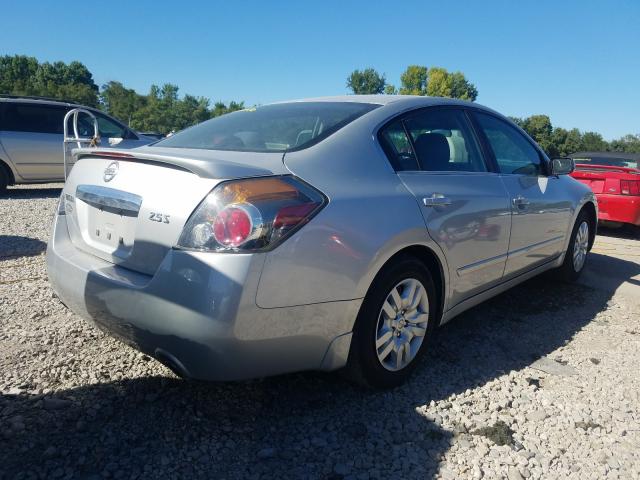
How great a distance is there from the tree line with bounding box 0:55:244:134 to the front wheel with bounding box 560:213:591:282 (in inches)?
2292

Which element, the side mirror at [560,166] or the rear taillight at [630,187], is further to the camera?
the rear taillight at [630,187]

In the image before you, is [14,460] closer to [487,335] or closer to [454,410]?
[454,410]

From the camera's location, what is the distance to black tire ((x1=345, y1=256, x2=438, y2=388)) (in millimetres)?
2334

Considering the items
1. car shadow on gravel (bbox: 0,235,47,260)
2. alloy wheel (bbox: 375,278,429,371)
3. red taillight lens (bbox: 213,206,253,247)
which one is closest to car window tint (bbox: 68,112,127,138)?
car shadow on gravel (bbox: 0,235,47,260)

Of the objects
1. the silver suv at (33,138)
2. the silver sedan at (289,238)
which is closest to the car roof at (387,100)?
the silver sedan at (289,238)

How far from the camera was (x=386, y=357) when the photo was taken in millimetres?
2551

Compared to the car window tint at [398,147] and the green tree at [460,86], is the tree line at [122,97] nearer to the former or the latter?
the green tree at [460,86]

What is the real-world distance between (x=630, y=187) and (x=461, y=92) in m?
75.6

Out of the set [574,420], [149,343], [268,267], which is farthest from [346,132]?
[574,420]

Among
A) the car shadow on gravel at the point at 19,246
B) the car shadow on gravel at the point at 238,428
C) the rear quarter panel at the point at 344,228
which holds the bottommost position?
the car shadow on gravel at the point at 238,428

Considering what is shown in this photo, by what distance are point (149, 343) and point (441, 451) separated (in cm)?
131

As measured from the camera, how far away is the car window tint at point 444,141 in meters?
2.86

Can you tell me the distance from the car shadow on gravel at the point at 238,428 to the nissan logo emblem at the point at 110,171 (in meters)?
1.04

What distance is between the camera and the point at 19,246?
17.0ft
